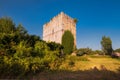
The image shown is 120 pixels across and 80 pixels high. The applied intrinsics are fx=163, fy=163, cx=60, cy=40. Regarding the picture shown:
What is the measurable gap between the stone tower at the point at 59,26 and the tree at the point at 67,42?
798mm

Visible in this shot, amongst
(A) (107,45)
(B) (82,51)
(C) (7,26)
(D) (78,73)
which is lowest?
(D) (78,73)

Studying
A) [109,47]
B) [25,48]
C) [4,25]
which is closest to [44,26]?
[109,47]

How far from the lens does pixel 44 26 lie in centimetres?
4631

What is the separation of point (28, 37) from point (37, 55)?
215 cm

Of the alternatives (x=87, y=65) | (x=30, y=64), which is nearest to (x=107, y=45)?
(x=87, y=65)

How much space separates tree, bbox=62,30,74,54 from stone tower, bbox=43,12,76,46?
31.4 inches

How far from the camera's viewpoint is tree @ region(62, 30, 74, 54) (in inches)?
1375

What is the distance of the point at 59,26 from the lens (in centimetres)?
3659

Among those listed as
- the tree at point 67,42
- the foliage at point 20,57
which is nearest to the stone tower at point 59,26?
the tree at point 67,42

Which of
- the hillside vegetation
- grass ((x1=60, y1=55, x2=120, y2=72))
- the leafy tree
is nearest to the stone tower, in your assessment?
grass ((x1=60, y1=55, x2=120, y2=72))

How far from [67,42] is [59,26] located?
4156 millimetres

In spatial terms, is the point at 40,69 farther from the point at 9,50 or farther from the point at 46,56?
the point at 9,50

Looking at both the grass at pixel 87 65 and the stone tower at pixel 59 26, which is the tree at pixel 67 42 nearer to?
the stone tower at pixel 59 26

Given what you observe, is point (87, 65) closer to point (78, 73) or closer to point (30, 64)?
point (78, 73)
